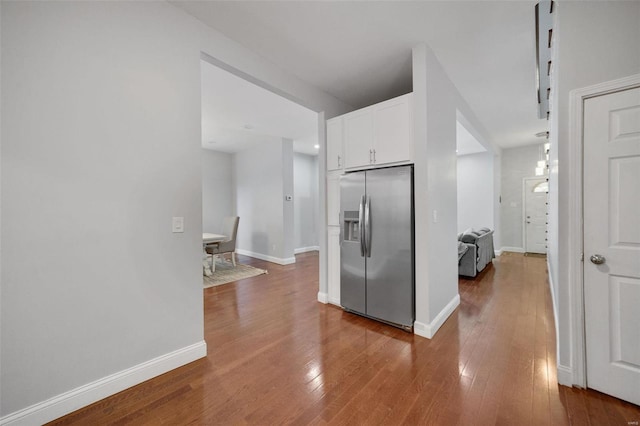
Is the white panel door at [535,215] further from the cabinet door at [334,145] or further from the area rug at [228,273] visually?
the area rug at [228,273]

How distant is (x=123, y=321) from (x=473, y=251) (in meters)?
4.89

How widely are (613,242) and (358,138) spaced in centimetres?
226

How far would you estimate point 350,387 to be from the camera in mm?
1814

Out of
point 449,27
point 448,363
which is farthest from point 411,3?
point 448,363

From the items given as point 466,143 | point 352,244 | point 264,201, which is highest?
point 466,143

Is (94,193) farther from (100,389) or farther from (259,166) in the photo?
(259,166)

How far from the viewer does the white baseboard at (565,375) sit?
1788mm

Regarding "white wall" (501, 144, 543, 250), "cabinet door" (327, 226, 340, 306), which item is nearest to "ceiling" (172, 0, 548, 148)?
"cabinet door" (327, 226, 340, 306)

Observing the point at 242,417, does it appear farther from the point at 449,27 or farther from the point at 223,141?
the point at 223,141

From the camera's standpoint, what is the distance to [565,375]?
1805mm

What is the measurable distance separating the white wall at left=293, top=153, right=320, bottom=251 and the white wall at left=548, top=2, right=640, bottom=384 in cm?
617

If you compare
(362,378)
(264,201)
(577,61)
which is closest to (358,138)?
(577,61)

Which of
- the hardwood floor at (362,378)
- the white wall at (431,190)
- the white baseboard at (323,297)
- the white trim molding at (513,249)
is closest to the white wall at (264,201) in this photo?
the white baseboard at (323,297)

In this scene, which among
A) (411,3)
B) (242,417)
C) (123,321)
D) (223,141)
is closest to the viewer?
(242,417)
